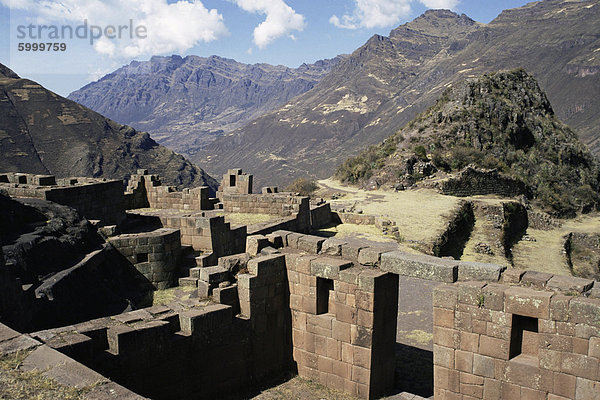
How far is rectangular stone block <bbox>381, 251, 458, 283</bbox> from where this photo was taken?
834 cm

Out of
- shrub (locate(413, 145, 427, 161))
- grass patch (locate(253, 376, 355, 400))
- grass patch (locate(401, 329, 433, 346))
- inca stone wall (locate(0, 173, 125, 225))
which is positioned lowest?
grass patch (locate(253, 376, 355, 400))

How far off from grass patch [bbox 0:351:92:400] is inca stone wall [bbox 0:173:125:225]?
11.8m

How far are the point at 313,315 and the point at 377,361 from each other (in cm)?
147

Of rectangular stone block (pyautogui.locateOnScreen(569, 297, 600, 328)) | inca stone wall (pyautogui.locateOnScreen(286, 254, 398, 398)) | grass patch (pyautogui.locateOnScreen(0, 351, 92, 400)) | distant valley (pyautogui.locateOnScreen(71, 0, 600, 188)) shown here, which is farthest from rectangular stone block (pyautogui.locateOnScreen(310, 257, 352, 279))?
distant valley (pyautogui.locateOnScreen(71, 0, 600, 188))

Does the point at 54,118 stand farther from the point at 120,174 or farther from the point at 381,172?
the point at 381,172

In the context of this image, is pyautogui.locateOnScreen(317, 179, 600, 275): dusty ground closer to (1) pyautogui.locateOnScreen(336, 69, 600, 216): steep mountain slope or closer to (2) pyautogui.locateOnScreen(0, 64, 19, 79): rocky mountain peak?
(1) pyautogui.locateOnScreen(336, 69, 600, 216): steep mountain slope

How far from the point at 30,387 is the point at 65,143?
3056 inches

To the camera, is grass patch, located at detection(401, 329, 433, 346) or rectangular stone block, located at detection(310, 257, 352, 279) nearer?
rectangular stone block, located at detection(310, 257, 352, 279)

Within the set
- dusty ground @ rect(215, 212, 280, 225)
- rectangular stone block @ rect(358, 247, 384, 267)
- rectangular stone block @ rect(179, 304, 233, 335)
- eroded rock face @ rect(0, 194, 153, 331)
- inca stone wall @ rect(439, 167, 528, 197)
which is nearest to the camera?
rectangular stone block @ rect(179, 304, 233, 335)

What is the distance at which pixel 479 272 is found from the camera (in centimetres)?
816

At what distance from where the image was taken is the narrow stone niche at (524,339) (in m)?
7.57

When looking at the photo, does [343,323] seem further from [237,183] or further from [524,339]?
[237,183]

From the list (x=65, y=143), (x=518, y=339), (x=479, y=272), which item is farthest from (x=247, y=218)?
(x=65, y=143)

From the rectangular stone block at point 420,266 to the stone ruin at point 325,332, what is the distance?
2 centimetres
